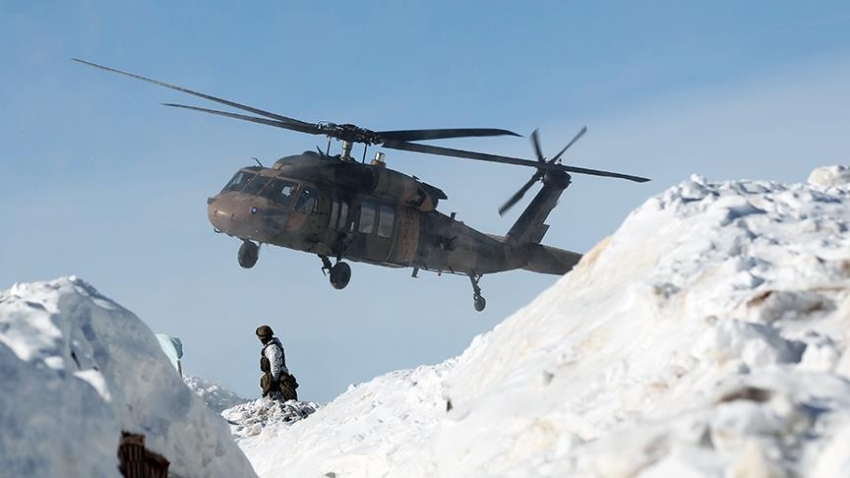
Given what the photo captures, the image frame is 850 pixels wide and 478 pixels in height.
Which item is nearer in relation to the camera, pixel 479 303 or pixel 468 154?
pixel 468 154

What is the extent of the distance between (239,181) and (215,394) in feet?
15.1

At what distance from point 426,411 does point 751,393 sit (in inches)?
235

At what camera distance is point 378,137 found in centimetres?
2158

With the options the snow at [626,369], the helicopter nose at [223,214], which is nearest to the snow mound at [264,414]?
the helicopter nose at [223,214]

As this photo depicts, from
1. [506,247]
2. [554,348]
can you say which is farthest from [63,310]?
[506,247]

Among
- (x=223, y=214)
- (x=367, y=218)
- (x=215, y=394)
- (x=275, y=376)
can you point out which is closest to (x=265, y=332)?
(x=275, y=376)

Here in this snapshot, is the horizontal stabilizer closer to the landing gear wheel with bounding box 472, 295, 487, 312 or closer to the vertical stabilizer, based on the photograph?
the vertical stabilizer

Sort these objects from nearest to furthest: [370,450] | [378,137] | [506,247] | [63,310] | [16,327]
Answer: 1. [16,327]
2. [63,310]
3. [370,450]
4. [378,137]
5. [506,247]

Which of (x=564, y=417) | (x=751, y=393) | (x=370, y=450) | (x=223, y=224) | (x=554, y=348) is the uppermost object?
(x=223, y=224)

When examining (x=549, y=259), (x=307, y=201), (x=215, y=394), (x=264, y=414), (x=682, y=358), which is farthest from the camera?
(x=549, y=259)

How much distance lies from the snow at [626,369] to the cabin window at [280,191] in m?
11.5

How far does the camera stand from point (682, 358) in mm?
5508

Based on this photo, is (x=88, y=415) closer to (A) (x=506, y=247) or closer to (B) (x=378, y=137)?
(B) (x=378, y=137)

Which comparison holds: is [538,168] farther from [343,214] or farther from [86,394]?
[86,394]
